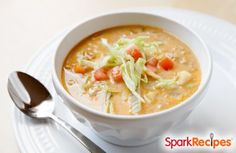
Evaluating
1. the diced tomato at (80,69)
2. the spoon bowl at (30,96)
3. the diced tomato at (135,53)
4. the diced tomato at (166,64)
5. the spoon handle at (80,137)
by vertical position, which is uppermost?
the diced tomato at (135,53)

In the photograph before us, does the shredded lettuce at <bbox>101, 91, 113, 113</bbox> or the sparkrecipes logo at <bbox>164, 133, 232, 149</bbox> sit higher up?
the shredded lettuce at <bbox>101, 91, 113, 113</bbox>

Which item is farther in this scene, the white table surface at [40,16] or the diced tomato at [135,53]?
the white table surface at [40,16]

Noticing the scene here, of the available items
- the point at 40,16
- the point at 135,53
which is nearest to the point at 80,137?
the point at 135,53

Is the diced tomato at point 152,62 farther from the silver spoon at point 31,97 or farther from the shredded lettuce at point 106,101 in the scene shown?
the silver spoon at point 31,97

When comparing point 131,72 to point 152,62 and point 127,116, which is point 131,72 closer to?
point 152,62

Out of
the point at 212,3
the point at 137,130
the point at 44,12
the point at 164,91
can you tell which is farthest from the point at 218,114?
the point at 44,12

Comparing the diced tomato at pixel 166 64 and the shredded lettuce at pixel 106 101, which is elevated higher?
the diced tomato at pixel 166 64

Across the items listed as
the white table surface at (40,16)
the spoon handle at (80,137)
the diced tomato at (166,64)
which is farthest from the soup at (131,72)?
the white table surface at (40,16)

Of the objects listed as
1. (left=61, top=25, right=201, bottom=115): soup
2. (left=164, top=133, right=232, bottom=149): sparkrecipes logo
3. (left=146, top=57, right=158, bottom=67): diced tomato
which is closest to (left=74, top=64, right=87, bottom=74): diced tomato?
(left=61, top=25, right=201, bottom=115): soup

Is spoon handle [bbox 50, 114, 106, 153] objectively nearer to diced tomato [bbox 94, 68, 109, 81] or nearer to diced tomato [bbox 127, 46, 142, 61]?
diced tomato [bbox 94, 68, 109, 81]
